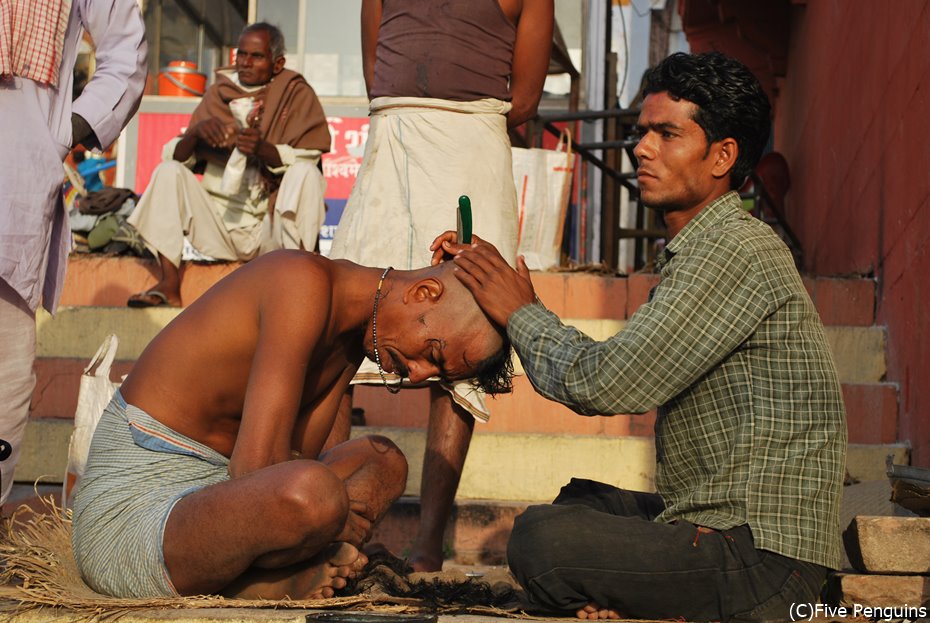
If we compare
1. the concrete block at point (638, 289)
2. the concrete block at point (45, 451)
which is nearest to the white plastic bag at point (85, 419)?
the concrete block at point (45, 451)

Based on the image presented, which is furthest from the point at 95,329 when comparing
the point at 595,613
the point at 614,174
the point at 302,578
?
the point at 595,613

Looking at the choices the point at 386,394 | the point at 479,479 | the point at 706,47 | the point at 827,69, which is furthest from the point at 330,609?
the point at 706,47

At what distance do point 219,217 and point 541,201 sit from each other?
2.49 metres

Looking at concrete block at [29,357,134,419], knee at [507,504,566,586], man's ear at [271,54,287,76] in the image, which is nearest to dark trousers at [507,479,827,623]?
knee at [507,504,566,586]

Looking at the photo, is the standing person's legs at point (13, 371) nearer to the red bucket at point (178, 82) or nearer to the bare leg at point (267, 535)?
the bare leg at point (267, 535)

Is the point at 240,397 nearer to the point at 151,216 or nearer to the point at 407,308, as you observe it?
the point at 407,308

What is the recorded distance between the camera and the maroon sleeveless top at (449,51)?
15.6 feet

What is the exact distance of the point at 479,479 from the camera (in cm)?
549

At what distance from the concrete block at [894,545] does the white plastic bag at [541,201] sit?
17.0 feet

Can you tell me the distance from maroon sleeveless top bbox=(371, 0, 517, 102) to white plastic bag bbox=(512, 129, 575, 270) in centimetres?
368

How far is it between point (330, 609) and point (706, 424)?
113cm

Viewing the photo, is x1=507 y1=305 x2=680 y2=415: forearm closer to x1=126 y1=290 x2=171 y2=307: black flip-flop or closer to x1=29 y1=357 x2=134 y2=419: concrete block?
x1=29 y1=357 x2=134 y2=419: concrete block

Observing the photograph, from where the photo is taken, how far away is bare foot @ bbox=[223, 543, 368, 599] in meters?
3.33

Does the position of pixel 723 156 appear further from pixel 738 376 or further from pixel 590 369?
pixel 590 369
